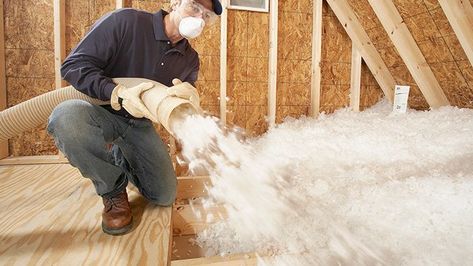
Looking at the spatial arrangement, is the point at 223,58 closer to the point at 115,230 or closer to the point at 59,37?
the point at 59,37

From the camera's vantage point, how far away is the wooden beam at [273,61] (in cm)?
313

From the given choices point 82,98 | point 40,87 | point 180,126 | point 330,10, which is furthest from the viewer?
point 330,10

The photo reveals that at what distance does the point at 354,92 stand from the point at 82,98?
2817 millimetres

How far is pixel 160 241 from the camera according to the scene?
4.01 feet

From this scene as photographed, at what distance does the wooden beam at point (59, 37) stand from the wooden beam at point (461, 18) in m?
2.96

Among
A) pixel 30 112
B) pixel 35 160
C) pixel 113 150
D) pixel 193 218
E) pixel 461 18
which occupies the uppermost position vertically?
pixel 461 18

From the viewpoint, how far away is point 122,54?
5.03ft

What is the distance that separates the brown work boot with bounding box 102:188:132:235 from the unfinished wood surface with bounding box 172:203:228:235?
1.57ft

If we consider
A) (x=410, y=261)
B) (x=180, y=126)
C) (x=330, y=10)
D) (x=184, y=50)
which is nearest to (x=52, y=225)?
(x=180, y=126)

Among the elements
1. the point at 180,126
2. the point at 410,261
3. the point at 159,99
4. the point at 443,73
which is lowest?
the point at 410,261

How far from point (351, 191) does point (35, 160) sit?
2.55 metres

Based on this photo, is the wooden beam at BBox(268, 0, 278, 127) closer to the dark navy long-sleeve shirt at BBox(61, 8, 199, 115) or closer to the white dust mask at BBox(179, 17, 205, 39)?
the dark navy long-sleeve shirt at BBox(61, 8, 199, 115)

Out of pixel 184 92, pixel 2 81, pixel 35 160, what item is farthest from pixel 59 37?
pixel 184 92

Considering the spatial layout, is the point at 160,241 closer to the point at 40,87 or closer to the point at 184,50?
the point at 184,50
